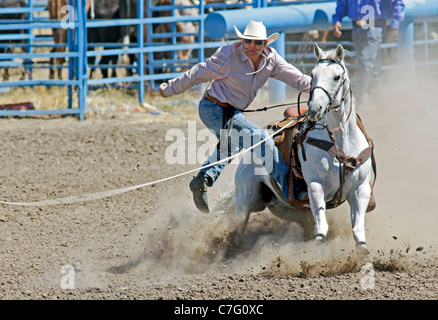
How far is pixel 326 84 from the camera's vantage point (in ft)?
13.9

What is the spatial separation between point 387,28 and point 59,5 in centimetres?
492

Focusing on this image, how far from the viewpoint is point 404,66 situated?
963 cm

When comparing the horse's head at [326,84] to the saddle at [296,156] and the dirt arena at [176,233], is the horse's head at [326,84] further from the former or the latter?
the dirt arena at [176,233]

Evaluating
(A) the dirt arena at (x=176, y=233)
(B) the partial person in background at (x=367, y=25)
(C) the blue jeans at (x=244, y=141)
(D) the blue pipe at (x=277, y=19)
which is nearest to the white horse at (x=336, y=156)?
(C) the blue jeans at (x=244, y=141)

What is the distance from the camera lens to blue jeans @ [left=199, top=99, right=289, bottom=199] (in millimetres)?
4945

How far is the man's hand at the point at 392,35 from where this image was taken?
8.90m

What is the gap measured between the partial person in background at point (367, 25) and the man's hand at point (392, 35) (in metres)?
0.04

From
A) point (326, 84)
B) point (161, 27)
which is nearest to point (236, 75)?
point (326, 84)

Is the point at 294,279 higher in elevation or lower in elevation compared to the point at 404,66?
lower

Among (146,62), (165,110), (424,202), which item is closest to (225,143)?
(424,202)

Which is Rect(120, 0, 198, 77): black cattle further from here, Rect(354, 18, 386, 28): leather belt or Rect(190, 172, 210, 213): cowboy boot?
Rect(190, 172, 210, 213): cowboy boot

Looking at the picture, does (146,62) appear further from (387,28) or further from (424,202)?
Result: (424,202)

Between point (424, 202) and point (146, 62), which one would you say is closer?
point (424, 202)

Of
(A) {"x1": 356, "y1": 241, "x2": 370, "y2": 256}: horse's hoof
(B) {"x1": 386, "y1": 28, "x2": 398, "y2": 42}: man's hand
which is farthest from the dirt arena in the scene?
(B) {"x1": 386, "y1": 28, "x2": 398, "y2": 42}: man's hand
